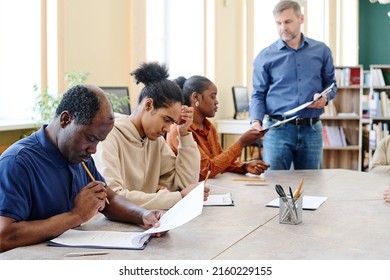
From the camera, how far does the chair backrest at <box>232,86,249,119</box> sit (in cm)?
657

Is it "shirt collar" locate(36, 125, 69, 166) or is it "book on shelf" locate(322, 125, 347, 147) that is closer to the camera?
"shirt collar" locate(36, 125, 69, 166)

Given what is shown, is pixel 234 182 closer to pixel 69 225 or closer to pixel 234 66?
pixel 69 225

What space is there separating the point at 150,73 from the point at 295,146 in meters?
1.30

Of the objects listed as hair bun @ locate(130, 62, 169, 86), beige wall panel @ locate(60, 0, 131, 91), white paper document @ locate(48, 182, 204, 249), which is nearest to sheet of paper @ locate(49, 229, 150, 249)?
white paper document @ locate(48, 182, 204, 249)

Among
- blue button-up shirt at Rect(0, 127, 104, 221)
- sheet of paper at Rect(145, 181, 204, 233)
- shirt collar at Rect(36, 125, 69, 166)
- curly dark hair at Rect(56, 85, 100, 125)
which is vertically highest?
curly dark hair at Rect(56, 85, 100, 125)

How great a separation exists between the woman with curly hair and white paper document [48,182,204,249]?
0.34 metres

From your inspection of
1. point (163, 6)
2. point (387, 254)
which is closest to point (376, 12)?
point (163, 6)

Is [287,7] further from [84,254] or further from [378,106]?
[378,106]

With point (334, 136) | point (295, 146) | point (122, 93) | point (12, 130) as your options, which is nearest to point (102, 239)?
point (295, 146)

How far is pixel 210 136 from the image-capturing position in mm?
2859

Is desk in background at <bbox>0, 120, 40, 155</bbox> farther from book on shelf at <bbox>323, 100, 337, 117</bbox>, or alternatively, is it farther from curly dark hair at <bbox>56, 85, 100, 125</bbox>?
book on shelf at <bbox>323, 100, 337, 117</bbox>

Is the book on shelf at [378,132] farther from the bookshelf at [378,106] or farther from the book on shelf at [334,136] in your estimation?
the book on shelf at [334,136]

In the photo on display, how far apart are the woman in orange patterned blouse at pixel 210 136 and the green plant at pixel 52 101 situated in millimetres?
990
